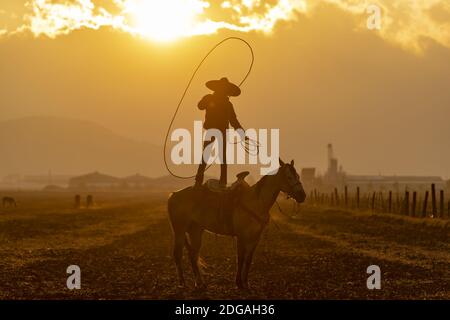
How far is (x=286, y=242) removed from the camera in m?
27.3

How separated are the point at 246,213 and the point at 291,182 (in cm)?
117

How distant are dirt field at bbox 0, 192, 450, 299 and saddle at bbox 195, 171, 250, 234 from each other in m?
1.54

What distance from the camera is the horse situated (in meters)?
14.0

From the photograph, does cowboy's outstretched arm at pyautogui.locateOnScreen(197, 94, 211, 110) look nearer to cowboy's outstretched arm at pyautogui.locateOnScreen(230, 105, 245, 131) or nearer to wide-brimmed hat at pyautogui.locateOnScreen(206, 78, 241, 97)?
wide-brimmed hat at pyautogui.locateOnScreen(206, 78, 241, 97)

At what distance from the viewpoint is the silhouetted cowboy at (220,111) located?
14.7 meters

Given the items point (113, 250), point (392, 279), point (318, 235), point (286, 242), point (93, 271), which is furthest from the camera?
point (318, 235)

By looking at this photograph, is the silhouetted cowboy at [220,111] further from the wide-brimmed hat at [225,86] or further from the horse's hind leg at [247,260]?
the horse's hind leg at [247,260]

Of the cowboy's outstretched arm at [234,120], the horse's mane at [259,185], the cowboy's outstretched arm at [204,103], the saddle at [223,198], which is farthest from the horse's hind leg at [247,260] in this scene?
the cowboy's outstretched arm at [204,103]

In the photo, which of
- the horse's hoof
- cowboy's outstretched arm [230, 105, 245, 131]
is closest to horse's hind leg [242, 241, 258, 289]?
the horse's hoof

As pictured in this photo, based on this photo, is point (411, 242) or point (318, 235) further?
point (318, 235)
